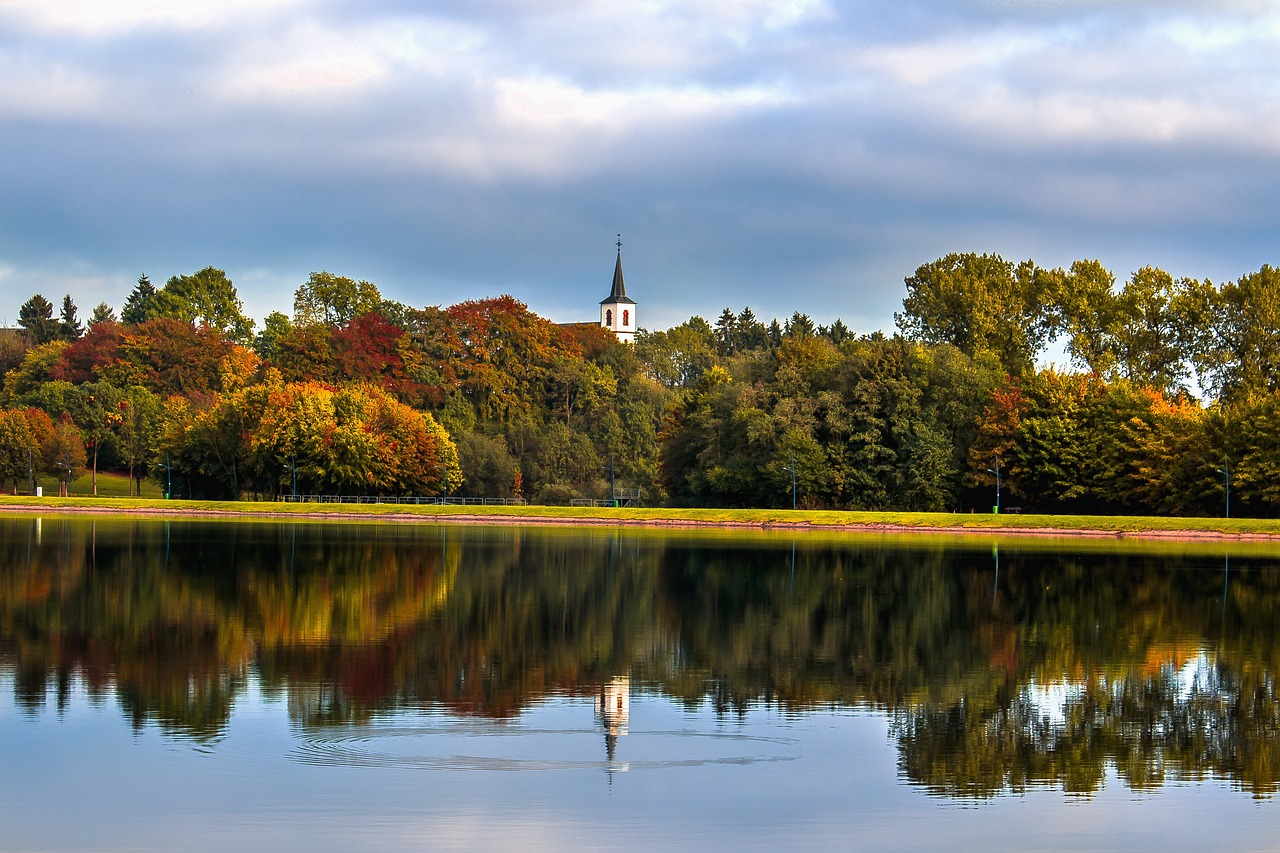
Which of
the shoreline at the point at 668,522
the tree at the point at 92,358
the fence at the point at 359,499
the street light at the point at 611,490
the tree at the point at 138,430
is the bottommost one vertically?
the shoreline at the point at 668,522

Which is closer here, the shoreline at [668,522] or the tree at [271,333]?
the shoreline at [668,522]

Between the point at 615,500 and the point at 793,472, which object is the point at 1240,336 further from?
the point at 615,500

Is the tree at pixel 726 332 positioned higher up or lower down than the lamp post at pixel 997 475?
higher up

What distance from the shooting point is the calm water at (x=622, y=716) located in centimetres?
1327

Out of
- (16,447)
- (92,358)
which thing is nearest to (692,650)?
(16,447)

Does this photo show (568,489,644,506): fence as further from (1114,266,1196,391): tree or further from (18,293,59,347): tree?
(18,293,59,347): tree

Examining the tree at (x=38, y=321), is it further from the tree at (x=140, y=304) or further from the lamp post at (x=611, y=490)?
the lamp post at (x=611, y=490)

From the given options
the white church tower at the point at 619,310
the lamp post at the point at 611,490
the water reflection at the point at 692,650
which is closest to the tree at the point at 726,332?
the white church tower at the point at 619,310

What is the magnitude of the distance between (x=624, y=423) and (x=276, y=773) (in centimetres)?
11052

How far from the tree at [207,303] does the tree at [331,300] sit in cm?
1616

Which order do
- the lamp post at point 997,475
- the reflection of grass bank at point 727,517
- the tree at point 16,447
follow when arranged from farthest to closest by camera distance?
the tree at point 16,447 → the lamp post at point 997,475 → the reflection of grass bank at point 727,517

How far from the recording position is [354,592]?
33250mm

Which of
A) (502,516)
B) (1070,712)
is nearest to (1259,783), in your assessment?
(1070,712)

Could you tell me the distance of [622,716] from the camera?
714 inches
